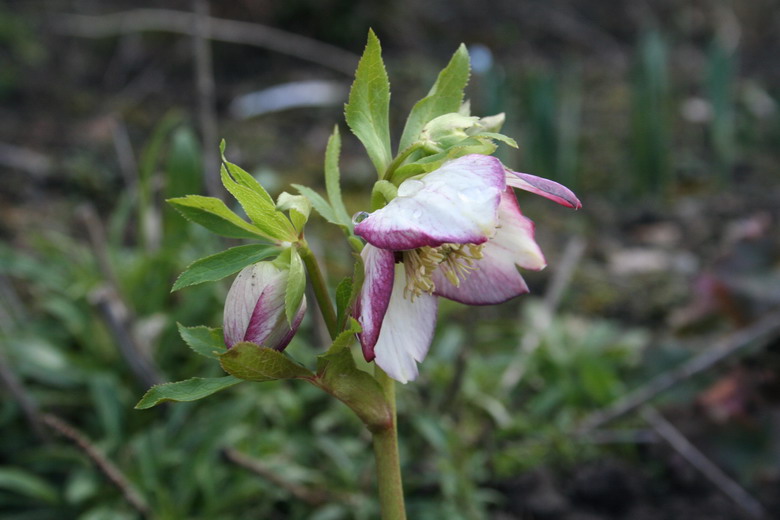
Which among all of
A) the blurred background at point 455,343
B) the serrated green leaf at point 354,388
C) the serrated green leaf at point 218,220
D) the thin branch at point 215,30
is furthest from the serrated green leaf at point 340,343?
the thin branch at point 215,30

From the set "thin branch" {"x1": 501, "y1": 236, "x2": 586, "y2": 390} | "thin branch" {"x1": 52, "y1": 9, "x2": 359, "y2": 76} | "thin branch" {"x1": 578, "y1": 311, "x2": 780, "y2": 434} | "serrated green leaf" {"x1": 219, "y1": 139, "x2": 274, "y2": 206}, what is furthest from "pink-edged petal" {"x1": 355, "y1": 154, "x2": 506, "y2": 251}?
"thin branch" {"x1": 52, "y1": 9, "x2": 359, "y2": 76}

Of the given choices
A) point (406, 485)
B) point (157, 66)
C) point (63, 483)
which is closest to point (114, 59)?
point (157, 66)

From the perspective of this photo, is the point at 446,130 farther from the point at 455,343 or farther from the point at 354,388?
the point at 455,343

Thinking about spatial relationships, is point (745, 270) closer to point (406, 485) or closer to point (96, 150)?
point (406, 485)

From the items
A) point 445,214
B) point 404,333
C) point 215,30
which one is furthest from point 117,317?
point 215,30

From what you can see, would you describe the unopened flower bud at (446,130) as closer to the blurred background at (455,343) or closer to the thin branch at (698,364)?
Answer: the blurred background at (455,343)

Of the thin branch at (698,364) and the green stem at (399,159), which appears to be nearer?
the green stem at (399,159)
